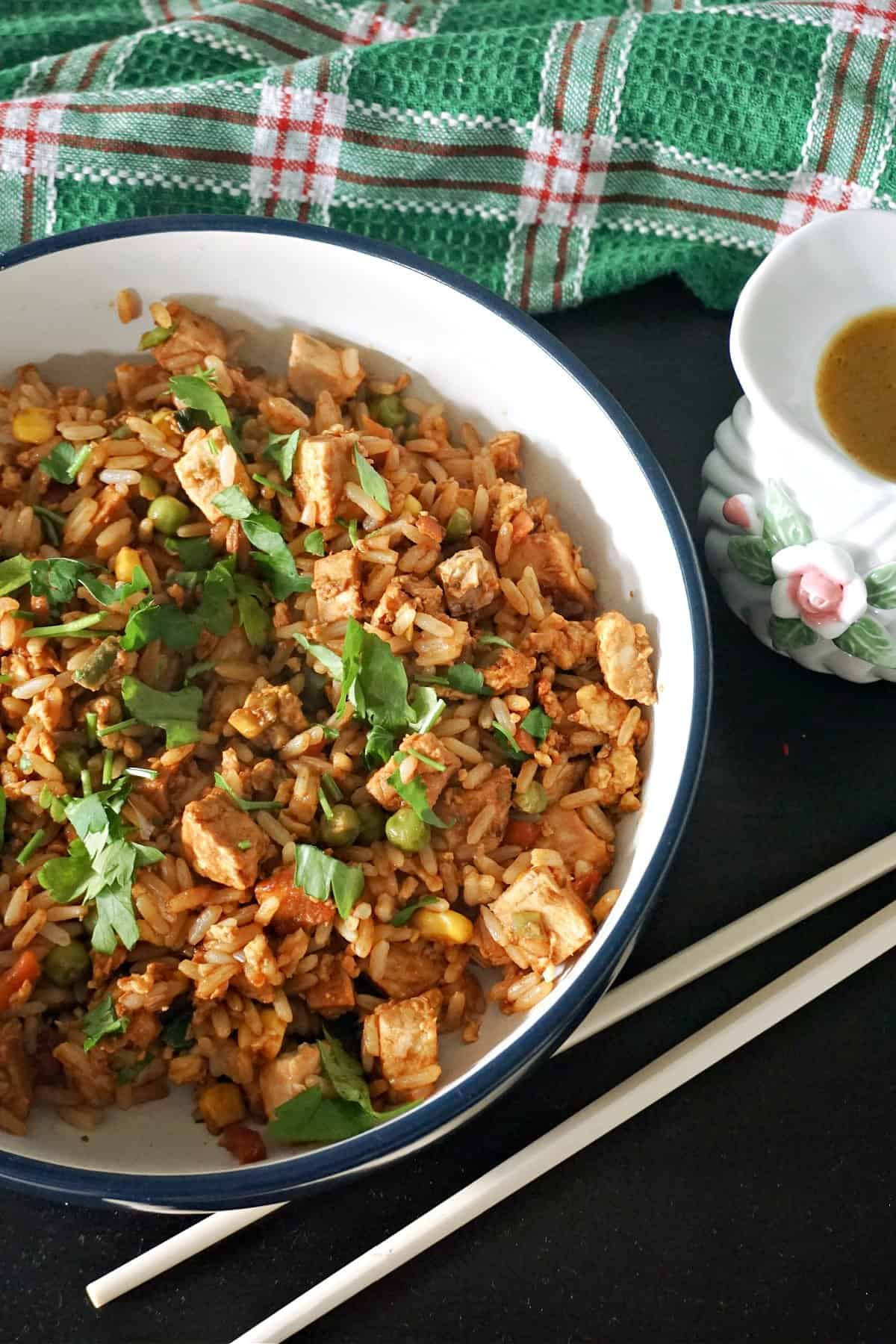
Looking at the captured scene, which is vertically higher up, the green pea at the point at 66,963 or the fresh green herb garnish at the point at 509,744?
the fresh green herb garnish at the point at 509,744

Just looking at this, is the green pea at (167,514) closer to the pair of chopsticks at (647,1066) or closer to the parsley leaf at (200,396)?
the parsley leaf at (200,396)

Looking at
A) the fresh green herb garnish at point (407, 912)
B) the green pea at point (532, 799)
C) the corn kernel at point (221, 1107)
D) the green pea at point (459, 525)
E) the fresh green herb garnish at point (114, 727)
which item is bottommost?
the corn kernel at point (221, 1107)

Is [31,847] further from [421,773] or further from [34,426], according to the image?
[34,426]

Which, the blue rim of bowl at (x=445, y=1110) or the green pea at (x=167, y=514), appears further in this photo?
the green pea at (x=167, y=514)

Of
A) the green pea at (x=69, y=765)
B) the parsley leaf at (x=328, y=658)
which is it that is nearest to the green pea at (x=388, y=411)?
the parsley leaf at (x=328, y=658)

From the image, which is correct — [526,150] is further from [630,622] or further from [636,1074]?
[636,1074]

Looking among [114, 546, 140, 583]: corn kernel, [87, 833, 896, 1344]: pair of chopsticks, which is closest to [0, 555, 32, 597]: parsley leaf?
[114, 546, 140, 583]: corn kernel

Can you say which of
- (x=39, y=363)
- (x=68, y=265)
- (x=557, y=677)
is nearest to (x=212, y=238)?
(x=68, y=265)
